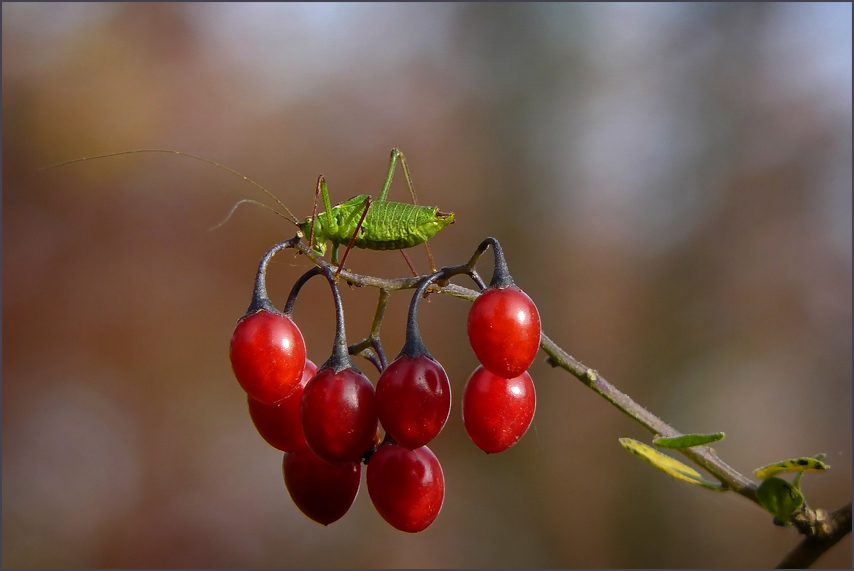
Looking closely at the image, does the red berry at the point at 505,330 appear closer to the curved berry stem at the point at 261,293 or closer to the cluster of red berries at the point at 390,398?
the cluster of red berries at the point at 390,398

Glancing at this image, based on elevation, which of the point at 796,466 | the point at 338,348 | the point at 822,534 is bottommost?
the point at 822,534

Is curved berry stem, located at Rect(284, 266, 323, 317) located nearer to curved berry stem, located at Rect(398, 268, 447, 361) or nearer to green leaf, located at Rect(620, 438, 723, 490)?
curved berry stem, located at Rect(398, 268, 447, 361)

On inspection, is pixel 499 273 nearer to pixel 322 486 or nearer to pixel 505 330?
pixel 505 330

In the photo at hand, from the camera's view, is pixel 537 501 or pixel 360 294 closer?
pixel 360 294

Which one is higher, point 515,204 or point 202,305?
point 515,204

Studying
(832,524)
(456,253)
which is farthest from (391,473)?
(456,253)

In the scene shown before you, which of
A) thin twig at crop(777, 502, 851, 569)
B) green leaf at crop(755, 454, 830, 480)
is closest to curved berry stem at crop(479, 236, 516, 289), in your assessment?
green leaf at crop(755, 454, 830, 480)

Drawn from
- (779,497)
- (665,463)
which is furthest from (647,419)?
(779,497)

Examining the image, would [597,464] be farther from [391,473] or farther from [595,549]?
[391,473]

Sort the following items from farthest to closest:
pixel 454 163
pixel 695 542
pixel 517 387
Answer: pixel 454 163, pixel 695 542, pixel 517 387
